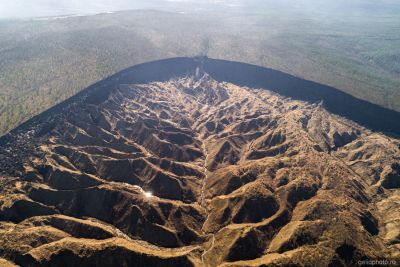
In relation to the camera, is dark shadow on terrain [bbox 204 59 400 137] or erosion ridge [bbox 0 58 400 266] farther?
dark shadow on terrain [bbox 204 59 400 137]

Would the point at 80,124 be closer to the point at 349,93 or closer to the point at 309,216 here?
the point at 309,216

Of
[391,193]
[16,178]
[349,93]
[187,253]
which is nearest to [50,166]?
[16,178]

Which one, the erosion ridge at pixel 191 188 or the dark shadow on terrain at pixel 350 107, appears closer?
the erosion ridge at pixel 191 188

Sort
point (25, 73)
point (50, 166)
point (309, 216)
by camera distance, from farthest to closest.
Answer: point (25, 73) → point (50, 166) → point (309, 216)

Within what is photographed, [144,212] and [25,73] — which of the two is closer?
[144,212]

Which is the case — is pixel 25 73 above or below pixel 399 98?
above

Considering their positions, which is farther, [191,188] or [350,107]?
[350,107]

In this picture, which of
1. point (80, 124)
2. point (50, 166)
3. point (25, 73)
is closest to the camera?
point (50, 166)

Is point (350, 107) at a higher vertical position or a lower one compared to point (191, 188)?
higher
